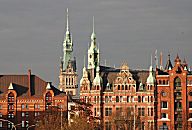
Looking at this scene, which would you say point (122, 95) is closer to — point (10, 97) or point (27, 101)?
point (27, 101)

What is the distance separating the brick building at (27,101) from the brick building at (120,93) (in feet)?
25.2

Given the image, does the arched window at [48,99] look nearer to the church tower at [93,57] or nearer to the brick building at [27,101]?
the brick building at [27,101]

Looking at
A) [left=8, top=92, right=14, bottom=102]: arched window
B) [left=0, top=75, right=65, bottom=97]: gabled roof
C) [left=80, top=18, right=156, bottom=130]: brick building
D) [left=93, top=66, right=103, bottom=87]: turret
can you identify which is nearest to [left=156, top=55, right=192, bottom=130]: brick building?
[left=80, top=18, right=156, bottom=130]: brick building

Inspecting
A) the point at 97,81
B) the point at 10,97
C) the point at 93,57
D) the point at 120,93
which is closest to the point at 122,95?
the point at 120,93

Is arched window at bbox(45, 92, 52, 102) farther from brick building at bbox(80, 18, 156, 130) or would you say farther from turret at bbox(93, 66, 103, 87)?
turret at bbox(93, 66, 103, 87)

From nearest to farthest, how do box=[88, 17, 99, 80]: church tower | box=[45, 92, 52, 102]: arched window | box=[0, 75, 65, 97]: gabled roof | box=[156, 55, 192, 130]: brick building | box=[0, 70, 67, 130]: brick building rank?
box=[0, 70, 67, 130]: brick building → box=[45, 92, 52, 102]: arched window → box=[0, 75, 65, 97]: gabled roof → box=[156, 55, 192, 130]: brick building → box=[88, 17, 99, 80]: church tower

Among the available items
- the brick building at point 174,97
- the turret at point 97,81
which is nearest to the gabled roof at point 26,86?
the turret at point 97,81

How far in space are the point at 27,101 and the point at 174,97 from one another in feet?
100.0

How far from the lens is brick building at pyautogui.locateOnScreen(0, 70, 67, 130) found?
555ft

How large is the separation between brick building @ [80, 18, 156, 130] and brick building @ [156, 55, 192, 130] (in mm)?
1877

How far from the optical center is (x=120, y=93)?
173875 mm

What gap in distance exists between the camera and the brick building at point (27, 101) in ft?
555

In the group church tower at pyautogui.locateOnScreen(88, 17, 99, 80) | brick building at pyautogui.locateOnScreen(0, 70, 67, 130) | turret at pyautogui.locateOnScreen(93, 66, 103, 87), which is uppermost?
church tower at pyautogui.locateOnScreen(88, 17, 99, 80)

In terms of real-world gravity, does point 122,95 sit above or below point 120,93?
below
